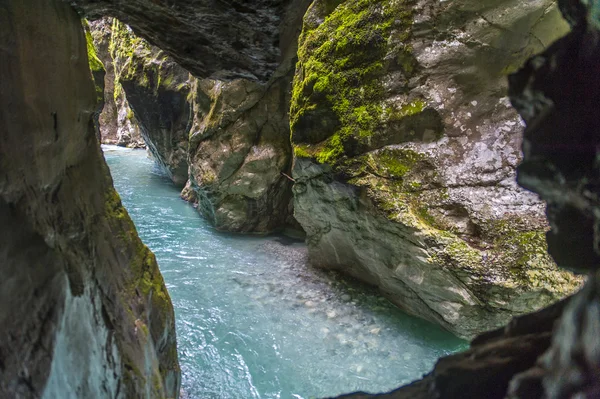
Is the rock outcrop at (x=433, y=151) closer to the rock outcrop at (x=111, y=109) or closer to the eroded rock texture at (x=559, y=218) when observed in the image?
the eroded rock texture at (x=559, y=218)

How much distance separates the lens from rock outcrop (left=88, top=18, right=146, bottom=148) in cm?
3335

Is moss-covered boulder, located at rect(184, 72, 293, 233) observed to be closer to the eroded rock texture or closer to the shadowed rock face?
the shadowed rock face

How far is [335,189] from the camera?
22.6 feet

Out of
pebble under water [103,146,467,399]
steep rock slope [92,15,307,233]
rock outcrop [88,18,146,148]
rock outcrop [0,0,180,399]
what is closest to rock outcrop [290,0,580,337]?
pebble under water [103,146,467,399]

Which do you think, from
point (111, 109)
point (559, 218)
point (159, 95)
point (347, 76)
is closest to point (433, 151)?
point (347, 76)

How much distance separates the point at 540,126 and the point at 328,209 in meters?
6.35

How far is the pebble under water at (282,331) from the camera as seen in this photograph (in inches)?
208

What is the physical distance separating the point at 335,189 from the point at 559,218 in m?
5.68

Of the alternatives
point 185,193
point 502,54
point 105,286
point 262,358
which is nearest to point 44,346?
point 105,286

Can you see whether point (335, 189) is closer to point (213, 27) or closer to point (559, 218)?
point (213, 27)

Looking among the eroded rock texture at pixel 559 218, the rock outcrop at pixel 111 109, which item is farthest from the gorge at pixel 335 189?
the rock outcrop at pixel 111 109

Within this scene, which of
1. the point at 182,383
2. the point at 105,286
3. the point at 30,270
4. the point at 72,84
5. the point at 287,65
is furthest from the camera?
the point at 287,65

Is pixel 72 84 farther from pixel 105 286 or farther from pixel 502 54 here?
pixel 502 54

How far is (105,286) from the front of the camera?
278 centimetres
